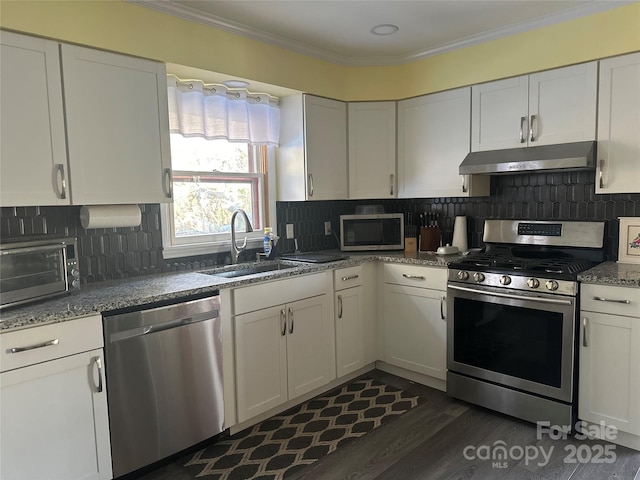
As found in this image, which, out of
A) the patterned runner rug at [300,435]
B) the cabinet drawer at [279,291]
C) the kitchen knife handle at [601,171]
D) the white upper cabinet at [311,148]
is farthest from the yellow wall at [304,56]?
the patterned runner rug at [300,435]

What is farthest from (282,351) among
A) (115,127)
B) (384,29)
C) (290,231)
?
(384,29)

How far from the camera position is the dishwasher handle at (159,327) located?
6.72ft

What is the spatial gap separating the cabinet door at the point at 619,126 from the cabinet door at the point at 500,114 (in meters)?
0.45

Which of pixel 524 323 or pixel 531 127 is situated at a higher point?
pixel 531 127

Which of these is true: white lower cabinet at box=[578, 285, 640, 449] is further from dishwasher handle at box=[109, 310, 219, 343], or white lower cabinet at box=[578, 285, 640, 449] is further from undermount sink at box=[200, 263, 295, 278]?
dishwasher handle at box=[109, 310, 219, 343]

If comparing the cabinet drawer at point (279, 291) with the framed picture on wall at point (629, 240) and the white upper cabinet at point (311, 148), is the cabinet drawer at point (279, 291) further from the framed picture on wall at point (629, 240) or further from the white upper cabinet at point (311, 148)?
the framed picture on wall at point (629, 240)

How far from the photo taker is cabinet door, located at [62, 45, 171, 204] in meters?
2.18

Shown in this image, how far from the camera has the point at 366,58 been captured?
3525 mm

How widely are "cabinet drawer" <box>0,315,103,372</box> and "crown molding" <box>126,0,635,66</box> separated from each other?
5.54 ft

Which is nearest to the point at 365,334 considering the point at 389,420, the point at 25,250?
the point at 389,420

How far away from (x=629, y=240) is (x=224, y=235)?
104 inches

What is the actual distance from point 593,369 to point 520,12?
2.15m

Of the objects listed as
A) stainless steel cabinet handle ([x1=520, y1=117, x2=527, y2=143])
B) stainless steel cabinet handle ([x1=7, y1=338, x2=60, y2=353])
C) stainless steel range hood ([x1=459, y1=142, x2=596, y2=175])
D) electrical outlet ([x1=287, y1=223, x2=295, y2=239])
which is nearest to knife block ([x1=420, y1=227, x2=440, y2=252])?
stainless steel range hood ([x1=459, y1=142, x2=596, y2=175])

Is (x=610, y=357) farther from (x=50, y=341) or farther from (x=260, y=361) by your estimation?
(x=50, y=341)
